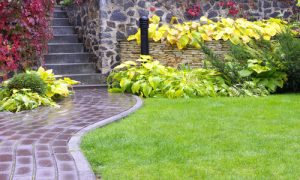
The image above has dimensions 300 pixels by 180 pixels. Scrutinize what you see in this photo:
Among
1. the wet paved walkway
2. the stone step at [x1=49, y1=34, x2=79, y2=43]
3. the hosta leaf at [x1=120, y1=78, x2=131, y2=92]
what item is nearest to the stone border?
the wet paved walkway

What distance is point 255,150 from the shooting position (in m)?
4.24

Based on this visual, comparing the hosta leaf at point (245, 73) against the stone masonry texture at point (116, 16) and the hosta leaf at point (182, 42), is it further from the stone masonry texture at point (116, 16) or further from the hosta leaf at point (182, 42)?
the stone masonry texture at point (116, 16)

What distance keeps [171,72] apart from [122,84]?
0.92m

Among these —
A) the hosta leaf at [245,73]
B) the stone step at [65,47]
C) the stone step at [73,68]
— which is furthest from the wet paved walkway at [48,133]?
the stone step at [65,47]

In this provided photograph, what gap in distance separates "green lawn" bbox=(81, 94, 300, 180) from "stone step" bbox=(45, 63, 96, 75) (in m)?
3.32

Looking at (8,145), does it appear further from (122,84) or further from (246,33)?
(246,33)

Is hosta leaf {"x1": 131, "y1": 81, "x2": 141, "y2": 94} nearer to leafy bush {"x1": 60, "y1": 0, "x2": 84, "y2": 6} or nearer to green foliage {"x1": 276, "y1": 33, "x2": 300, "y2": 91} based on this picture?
green foliage {"x1": 276, "y1": 33, "x2": 300, "y2": 91}

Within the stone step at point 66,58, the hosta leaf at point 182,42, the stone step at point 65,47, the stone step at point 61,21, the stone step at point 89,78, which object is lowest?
the stone step at point 89,78

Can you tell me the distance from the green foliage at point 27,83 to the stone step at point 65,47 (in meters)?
2.84

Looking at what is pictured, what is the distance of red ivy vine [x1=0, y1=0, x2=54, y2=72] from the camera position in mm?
7699

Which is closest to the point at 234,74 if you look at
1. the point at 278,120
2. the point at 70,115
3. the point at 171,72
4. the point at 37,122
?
the point at 171,72

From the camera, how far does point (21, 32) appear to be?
7957 mm

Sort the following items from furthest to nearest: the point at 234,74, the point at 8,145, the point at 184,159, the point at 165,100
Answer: the point at 234,74
the point at 165,100
the point at 8,145
the point at 184,159

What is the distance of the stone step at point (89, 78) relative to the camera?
9305mm
